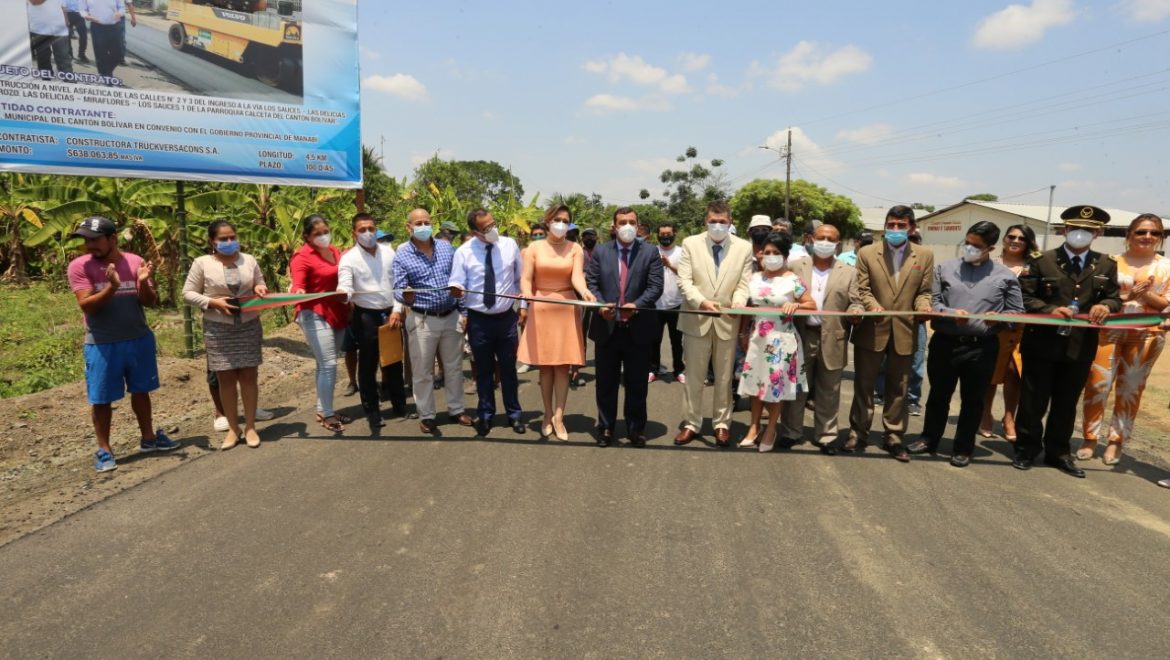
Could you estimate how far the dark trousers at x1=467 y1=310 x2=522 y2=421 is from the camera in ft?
17.8

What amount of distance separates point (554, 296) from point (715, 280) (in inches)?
52.3

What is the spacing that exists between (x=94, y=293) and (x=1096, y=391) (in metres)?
7.48

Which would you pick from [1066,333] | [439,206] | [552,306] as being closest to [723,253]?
[552,306]

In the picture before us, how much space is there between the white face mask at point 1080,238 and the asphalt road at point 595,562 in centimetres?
170

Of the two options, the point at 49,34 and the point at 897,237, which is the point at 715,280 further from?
the point at 49,34

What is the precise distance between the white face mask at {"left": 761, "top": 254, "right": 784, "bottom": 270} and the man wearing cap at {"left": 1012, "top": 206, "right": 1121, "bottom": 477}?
6.17 feet

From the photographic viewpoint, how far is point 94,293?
442 centimetres

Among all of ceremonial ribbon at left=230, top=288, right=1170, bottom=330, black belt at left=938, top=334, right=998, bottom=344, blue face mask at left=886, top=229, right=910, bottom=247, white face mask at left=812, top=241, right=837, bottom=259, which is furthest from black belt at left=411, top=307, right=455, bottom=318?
black belt at left=938, top=334, right=998, bottom=344

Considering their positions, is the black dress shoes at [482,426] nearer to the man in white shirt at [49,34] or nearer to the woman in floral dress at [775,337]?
the woman in floral dress at [775,337]

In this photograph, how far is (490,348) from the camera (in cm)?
549

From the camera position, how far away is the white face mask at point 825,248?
503 cm

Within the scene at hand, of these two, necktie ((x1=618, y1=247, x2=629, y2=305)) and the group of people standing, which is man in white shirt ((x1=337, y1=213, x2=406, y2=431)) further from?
necktie ((x1=618, y1=247, x2=629, y2=305))

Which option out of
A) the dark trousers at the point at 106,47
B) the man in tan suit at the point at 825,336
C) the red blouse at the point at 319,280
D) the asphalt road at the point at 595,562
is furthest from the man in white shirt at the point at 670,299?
the dark trousers at the point at 106,47

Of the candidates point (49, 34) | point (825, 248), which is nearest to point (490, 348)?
point (825, 248)
